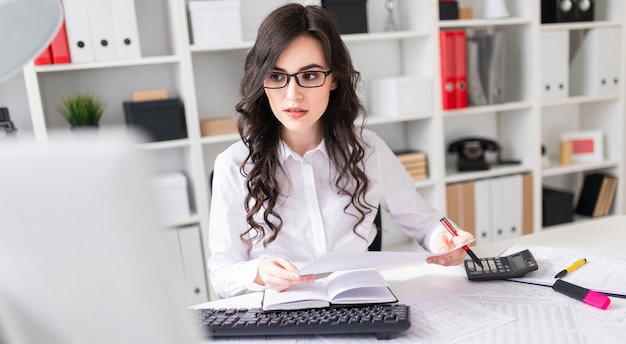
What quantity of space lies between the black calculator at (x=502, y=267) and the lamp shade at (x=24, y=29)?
3.23ft

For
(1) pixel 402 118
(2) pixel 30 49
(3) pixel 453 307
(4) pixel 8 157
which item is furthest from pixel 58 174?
(1) pixel 402 118

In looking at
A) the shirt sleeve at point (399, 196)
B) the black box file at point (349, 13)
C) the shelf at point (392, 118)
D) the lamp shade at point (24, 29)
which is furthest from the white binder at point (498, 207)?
the lamp shade at point (24, 29)

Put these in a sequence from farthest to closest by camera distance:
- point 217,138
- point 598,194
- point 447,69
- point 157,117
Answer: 1. point 598,194
2. point 447,69
3. point 217,138
4. point 157,117

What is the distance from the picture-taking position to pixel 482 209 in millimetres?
2875

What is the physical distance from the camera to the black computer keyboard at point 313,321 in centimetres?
97

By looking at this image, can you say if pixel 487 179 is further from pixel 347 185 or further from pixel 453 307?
pixel 453 307

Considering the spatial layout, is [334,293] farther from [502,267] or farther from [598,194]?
[598,194]

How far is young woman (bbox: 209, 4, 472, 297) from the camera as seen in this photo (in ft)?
4.47

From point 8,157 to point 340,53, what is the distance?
1.20 meters

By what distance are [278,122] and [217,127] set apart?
0.94 meters

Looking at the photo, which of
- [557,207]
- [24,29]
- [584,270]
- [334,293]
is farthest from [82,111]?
[557,207]

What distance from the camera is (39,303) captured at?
35 centimetres

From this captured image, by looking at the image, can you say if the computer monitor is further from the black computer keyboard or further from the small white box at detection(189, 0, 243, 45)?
the small white box at detection(189, 0, 243, 45)

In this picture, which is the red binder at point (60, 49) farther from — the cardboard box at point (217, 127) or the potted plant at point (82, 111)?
the cardboard box at point (217, 127)
